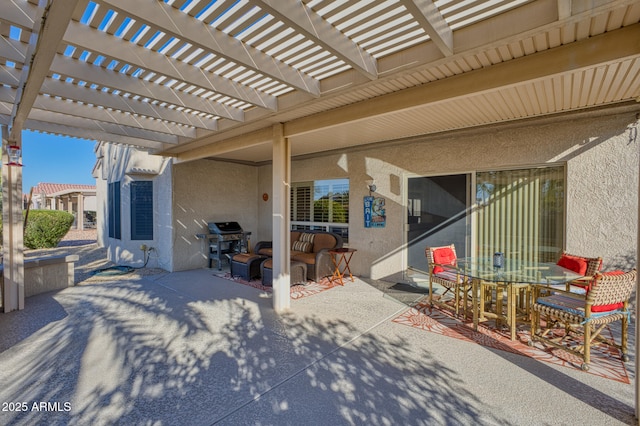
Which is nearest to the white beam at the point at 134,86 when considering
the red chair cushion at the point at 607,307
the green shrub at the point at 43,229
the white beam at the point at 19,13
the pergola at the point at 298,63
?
the pergola at the point at 298,63

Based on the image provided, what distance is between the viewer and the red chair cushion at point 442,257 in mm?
5340

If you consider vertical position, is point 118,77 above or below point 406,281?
above

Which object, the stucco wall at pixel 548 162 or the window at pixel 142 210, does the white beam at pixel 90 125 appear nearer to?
the window at pixel 142 210

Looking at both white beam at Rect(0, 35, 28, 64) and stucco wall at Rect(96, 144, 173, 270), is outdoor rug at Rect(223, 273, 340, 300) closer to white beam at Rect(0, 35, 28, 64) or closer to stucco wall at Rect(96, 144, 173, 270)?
stucco wall at Rect(96, 144, 173, 270)

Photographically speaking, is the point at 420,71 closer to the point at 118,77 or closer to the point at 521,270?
the point at 521,270

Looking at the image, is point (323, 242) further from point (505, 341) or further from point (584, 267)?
point (584, 267)

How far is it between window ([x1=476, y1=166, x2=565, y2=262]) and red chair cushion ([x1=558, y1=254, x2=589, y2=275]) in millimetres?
828

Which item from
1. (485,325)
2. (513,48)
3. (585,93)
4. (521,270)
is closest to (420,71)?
(513,48)

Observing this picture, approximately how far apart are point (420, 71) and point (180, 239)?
7554mm

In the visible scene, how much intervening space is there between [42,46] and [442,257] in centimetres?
583

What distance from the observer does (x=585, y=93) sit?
3.97 metres

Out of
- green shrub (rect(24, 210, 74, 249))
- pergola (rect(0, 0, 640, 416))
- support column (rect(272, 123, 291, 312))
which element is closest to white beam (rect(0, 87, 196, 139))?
pergola (rect(0, 0, 640, 416))

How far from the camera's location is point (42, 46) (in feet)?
8.75

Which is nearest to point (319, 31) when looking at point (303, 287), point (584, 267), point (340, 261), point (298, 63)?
point (298, 63)
